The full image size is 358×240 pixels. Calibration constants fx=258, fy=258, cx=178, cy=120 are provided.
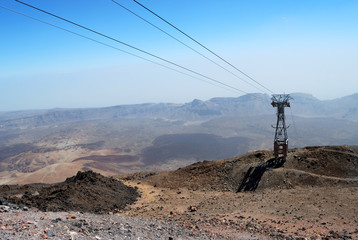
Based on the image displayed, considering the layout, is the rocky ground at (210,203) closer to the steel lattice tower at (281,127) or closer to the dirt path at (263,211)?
the dirt path at (263,211)

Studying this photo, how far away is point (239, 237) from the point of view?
11.2 metres

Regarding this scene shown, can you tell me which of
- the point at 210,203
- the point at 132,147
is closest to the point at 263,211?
the point at 210,203

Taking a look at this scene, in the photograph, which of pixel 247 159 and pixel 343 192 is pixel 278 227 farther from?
pixel 247 159

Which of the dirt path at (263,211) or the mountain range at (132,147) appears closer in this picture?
the dirt path at (263,211)

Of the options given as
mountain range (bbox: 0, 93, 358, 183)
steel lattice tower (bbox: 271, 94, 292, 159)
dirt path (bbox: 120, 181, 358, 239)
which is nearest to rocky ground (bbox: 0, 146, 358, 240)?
dirt path (bbox: 120, 181, 358, 239)

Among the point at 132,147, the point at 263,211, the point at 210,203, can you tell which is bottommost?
the point at 132,147

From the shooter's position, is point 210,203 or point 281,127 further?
point 281,127

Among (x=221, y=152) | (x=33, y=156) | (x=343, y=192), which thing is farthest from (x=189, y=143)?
(x=343, y=192)

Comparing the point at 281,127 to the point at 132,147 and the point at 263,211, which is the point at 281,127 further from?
the point at 132,147

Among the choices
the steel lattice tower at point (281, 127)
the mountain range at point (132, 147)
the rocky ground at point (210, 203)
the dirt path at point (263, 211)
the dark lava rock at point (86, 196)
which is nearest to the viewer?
the rocky ground at point (210, 203)

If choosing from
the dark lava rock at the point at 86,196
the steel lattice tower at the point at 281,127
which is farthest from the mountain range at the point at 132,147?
the steel lattice tower at the point at 281,127

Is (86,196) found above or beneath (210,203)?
above

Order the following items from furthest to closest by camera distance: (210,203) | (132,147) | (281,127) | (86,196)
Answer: (132,147) < (281,127) < (210,203) < (86,196)

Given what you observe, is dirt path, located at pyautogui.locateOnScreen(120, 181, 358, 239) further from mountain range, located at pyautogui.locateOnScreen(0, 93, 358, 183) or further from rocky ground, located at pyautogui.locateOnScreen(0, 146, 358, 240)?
mountain range, located at pyautogui.locateOnScreen(0, 93, 358, 183)
